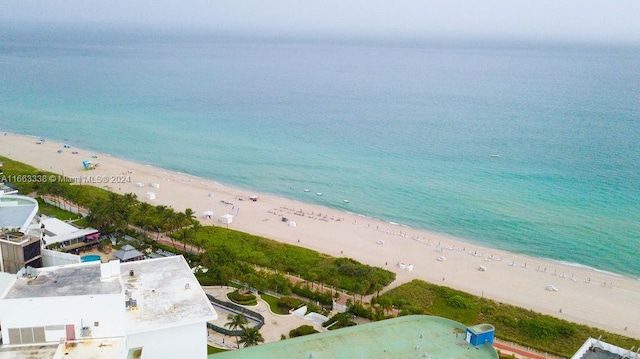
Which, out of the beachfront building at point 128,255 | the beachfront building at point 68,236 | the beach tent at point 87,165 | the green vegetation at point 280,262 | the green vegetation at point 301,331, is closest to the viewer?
the green vegetation at point 301,331

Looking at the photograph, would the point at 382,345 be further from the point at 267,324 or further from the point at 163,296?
the point at 267,324

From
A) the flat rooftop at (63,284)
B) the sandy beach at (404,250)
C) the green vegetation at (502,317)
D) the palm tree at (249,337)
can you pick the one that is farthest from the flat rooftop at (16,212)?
the sandy beach at (404,250)

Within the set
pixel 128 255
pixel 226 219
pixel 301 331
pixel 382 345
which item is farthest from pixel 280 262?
pixel 382 345

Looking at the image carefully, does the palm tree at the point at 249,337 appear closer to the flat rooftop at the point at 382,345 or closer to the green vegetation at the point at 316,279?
the green vegetation at the point at 316,279

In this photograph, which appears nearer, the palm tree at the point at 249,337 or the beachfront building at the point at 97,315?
the beachfront building at the point at 97,315

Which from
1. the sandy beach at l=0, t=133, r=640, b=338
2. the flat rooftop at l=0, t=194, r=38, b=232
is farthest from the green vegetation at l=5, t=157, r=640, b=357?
the flat rooftop at l=0, t=194, r=38, b=232

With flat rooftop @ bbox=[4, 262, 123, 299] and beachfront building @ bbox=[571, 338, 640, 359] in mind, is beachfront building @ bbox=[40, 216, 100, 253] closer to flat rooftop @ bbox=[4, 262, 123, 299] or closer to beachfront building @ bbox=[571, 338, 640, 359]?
flat rooftop @ bbox=[4, 262, 123, 299]

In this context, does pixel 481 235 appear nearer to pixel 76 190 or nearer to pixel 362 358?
pixel 362 358
